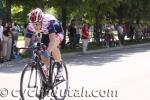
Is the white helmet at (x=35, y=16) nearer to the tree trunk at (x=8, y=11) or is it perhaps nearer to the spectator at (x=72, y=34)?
the tree trunk at (x=8, y=11)

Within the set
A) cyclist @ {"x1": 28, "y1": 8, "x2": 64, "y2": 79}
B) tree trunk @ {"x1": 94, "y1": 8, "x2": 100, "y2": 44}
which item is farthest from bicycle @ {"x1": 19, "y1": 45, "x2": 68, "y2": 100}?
tree trunk @ {"x1": 94, "y1": 8, "x2": 100, "y2": 44}

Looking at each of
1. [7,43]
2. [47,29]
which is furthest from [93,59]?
[47,29]

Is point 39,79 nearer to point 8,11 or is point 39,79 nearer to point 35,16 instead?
point 35,16

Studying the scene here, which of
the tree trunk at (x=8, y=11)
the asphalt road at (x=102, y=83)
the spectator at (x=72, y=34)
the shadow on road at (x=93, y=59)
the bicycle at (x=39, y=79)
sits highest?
the tree trunk at (x=8, y=11)

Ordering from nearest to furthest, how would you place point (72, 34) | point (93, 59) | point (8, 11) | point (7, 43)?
point (7, 43) < point (93, 59) < point (8, 11) < point (72, 34)

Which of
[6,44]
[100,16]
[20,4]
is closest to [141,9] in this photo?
[100,16]

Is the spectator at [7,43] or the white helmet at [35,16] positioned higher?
the white helmet at [35,16]

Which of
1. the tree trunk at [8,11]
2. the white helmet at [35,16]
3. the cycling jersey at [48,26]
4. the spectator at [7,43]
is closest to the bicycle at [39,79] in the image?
the cycling jersey at [48,26]

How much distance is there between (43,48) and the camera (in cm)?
914

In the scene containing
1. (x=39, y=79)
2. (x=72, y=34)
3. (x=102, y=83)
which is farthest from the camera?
(x=72, y=34)

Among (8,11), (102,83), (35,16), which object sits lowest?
(102,83)

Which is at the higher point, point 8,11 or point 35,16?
point 8,11

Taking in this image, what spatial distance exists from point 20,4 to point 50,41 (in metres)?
17.6

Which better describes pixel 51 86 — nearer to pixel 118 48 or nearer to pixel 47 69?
pixel 47 69
